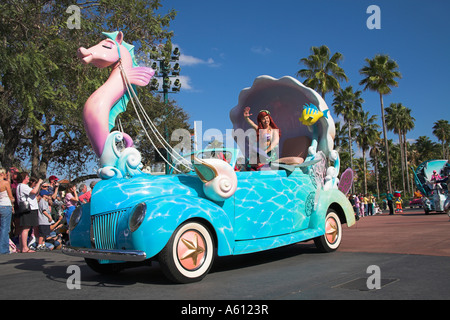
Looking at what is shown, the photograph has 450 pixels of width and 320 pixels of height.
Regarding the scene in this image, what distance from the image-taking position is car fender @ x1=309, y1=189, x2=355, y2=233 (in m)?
6.41

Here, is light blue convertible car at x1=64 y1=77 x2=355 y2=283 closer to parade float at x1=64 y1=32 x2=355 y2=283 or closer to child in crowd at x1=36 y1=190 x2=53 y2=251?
parade float at x1=64 y1=32 x2=355 y2=283

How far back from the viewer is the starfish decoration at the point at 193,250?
4.50 metres

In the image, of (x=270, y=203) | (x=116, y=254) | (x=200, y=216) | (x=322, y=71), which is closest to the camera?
(x=116, y=254)

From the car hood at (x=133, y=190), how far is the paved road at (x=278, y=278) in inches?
36.9

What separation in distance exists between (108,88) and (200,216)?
2282mm

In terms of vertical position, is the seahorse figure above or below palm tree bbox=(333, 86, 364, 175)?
below

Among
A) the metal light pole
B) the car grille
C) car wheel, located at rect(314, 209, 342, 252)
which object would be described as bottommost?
car wheel, located at rect(314, 209, 342, 252)

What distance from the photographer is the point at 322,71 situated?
28344 mm

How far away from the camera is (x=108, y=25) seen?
50.0ft

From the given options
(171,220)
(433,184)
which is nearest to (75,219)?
(171,220)

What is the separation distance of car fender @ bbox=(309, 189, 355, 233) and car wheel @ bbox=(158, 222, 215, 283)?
7.48 feet

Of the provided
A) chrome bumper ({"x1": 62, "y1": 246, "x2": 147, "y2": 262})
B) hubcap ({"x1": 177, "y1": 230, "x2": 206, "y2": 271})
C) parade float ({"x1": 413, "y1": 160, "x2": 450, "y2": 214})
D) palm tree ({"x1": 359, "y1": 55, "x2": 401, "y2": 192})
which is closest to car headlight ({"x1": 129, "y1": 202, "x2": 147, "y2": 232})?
chrome bumper ({"x1": 62, "y1": 246, "x2": 147, "y2": 262})

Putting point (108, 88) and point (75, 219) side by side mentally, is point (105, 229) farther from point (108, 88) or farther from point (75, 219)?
point (108, 88)

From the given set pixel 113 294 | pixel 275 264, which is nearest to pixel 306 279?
pixel 275 264
